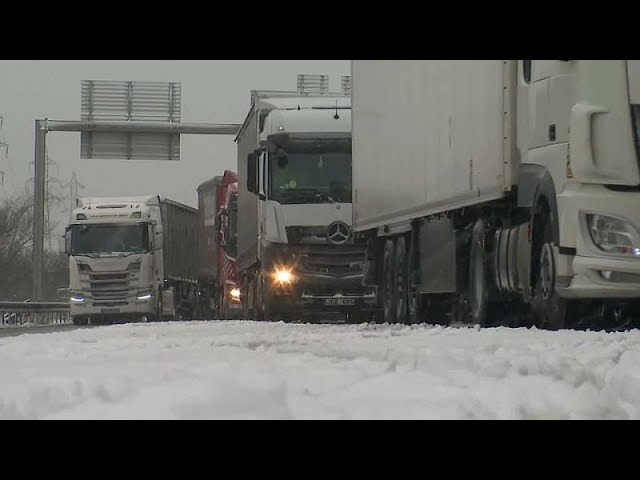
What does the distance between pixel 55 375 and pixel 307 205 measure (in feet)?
45.3

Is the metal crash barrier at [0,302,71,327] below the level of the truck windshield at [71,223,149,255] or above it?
below

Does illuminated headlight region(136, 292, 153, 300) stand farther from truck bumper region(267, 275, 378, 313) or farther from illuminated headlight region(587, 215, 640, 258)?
illuminated headlight region(587, 215, 640, 258)

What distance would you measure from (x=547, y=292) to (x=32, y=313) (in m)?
30.2

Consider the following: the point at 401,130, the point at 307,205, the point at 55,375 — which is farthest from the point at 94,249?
the point at 55,375

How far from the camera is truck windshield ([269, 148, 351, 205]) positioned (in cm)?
2002

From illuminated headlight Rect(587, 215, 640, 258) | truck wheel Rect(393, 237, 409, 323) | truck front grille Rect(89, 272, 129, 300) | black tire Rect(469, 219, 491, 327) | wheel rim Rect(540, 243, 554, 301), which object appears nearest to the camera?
illuminated headlight Rect(587, 215, 640, 258)

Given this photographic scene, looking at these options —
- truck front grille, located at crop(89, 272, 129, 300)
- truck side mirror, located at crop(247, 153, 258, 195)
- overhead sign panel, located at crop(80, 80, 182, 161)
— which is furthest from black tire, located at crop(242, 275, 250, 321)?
overhead sign panel, located at crop(80, 80, 182, 161)

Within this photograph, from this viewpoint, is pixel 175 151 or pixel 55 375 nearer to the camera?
pixel 55 375

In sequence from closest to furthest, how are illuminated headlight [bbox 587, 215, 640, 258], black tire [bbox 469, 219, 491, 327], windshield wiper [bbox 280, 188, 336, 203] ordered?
illuminated headlight [bbox 587, 215, 640, 258]
black tire [bbox 469, 219, 491, 327]
windshield wiper [bbox 280, 188, 336, 203]

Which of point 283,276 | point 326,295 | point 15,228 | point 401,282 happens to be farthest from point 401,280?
point 15,228

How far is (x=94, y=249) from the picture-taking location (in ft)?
107

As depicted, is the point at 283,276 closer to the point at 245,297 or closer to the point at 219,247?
the point at 245,297
